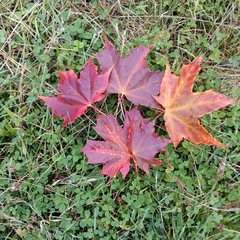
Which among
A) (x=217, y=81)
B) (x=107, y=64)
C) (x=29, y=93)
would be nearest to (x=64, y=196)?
(x=29, y=93)

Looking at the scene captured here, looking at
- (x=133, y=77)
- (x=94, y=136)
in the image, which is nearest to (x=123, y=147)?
(x=94, y=136)

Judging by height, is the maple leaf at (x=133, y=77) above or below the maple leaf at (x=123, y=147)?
above

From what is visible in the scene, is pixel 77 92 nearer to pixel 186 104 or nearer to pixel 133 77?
pixel 133 77

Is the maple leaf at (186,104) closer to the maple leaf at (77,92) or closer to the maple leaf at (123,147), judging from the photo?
the maple leaf at (123,147)

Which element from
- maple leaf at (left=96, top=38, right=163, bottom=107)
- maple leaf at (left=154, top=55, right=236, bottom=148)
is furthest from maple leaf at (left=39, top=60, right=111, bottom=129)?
maple leaf at (left=154, top=55, right=236, bottom=148)

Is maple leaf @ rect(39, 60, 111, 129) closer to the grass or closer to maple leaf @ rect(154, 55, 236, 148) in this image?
the grass

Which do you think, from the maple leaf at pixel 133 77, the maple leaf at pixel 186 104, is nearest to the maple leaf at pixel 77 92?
the maple leaf at pixel 133 77

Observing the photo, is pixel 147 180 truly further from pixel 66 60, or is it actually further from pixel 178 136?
pixel 66 60
